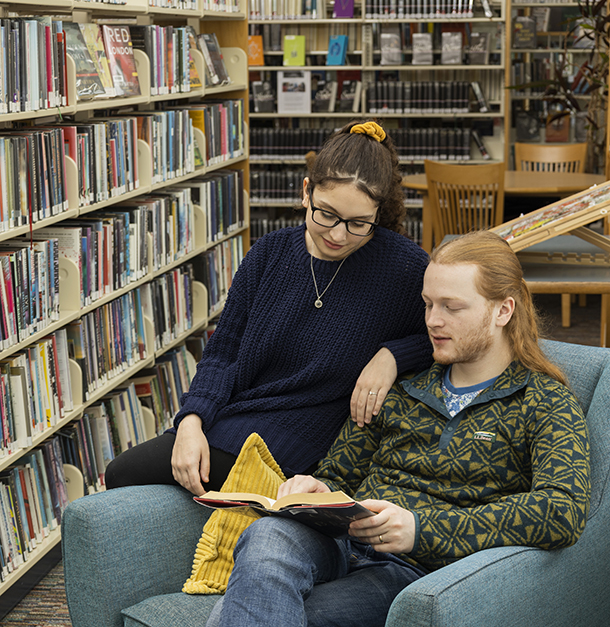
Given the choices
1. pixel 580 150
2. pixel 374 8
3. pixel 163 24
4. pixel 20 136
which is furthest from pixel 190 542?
pixel 374 8

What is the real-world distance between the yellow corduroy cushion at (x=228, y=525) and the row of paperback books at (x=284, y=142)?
477 cm

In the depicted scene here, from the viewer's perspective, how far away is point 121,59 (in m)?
2.88

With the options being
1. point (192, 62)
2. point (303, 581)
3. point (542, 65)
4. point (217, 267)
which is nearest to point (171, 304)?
point (217, 267)

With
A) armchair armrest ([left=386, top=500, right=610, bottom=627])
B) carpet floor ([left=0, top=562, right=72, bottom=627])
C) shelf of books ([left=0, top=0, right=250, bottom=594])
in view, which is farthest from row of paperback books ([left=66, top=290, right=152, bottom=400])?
armchair armrest ([left=386, top=500, right=610, bottom=627])

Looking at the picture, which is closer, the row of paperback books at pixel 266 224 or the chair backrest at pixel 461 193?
the chair backrest at pixel 461 193

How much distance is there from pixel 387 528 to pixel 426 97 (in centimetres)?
496

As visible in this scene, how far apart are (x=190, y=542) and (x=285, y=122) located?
5.11 m

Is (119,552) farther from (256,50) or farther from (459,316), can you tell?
(256,50)

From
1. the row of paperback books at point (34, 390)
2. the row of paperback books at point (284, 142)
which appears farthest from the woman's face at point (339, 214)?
the row of paperback books at point (284, 142)

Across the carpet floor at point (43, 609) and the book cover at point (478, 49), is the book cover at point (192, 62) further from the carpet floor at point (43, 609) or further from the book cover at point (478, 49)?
the book cover at point (478, 49)

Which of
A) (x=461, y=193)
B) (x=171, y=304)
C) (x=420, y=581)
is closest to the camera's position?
(x=420, y=581)

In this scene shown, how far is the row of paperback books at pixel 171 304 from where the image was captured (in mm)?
3234

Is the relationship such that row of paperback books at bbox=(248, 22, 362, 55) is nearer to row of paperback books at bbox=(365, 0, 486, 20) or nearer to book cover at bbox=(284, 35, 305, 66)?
book cover at bbox=(284, 35, 305, 66)

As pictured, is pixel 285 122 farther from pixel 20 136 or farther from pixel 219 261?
pixel 20 136
